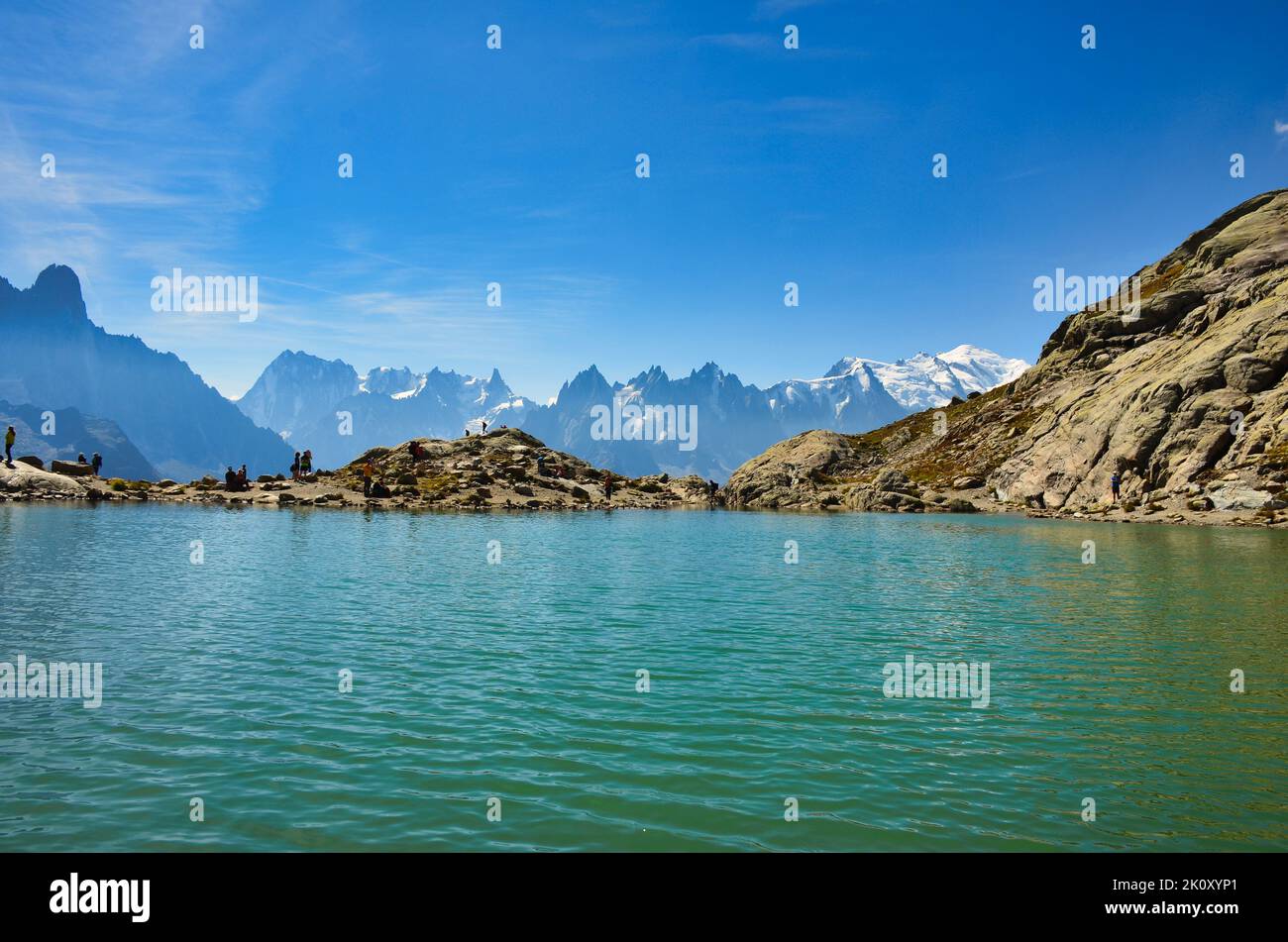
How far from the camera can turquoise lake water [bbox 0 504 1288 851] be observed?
48.1ft

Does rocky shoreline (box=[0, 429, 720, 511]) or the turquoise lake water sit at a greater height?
rocky shoreline (box=[0, 429, 720, 511])

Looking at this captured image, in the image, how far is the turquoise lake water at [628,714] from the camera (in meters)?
14.7

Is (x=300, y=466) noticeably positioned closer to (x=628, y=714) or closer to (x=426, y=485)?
(x=426, y=485)

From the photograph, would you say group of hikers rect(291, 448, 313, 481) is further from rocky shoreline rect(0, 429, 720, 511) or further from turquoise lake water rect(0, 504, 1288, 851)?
turquoise lake water rect(0, 504, 1288, 851)

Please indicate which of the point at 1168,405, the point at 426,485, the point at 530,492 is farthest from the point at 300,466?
the point at 1168,405

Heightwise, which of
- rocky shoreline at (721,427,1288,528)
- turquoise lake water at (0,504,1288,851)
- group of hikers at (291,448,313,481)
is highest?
group of hikers at (291,448,313,481)

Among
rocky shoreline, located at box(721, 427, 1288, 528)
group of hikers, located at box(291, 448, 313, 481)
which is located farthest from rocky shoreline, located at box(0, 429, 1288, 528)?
group of hikers, located at box(291, 448, 313, 481)

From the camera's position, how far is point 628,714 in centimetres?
2145

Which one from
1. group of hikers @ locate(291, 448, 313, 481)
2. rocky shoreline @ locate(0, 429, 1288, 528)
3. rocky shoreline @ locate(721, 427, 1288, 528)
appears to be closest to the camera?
rocky shoreline @ locate(721, 427, 1288, 528)

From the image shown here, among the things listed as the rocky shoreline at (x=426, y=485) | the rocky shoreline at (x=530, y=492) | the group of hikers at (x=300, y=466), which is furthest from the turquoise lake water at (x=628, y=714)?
the group of hikers at (x=300, y=466)

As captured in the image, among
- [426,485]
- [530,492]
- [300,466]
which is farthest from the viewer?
[530,492]
